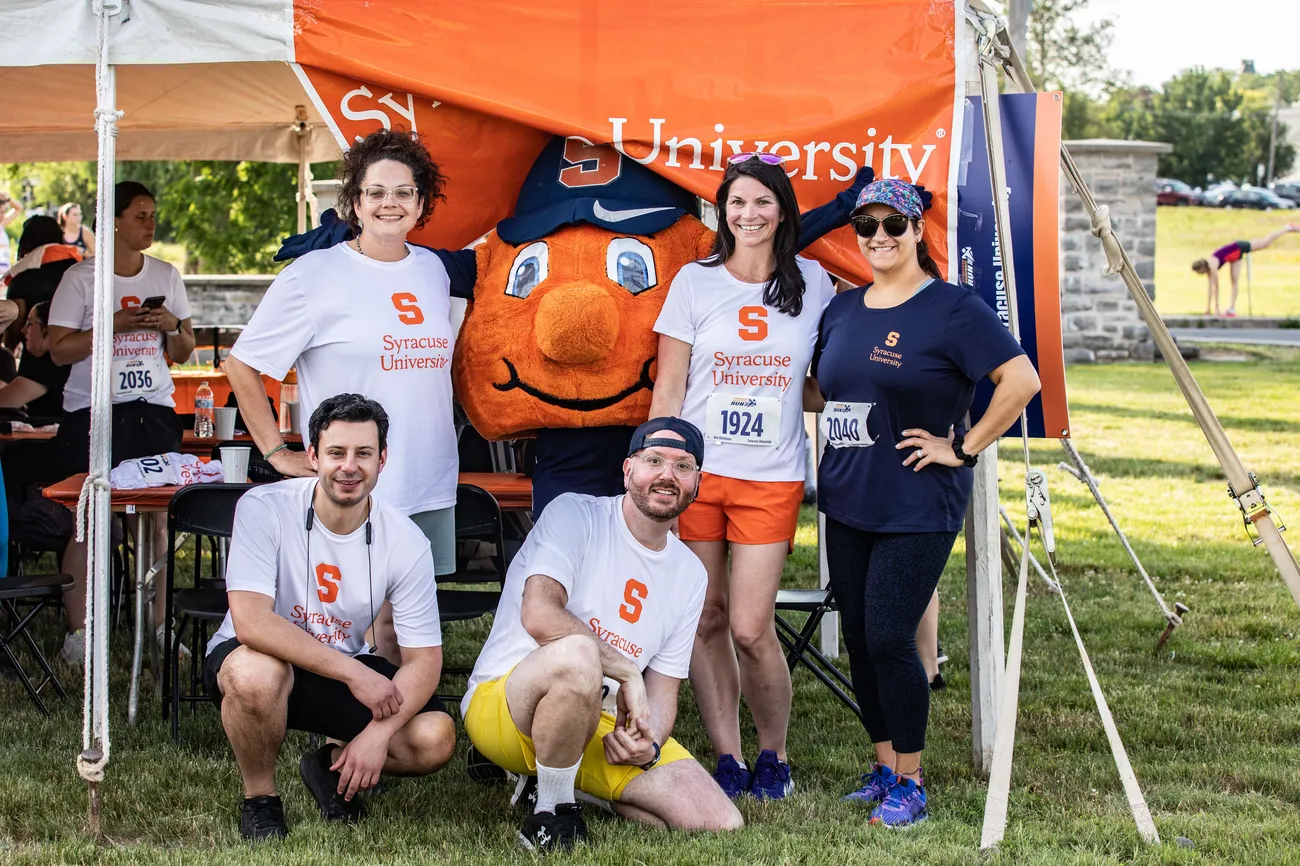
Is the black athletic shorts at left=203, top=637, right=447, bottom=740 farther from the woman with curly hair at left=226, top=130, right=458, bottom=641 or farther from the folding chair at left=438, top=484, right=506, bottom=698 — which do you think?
the woman with curly hair at left=226, top=130, right=458, bottom=641

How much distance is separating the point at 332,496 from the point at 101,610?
2.35ft

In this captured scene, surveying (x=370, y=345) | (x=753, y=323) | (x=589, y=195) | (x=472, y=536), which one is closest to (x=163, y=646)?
(x=472, y=536)

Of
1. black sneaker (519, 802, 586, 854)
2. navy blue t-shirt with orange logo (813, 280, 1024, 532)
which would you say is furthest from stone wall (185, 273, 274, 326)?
black sneaker (519, 802, 586, 854)

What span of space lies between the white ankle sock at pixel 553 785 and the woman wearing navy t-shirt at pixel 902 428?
80 centimetres

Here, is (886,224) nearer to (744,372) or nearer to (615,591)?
(744,372)

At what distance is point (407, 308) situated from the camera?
377 centimetres

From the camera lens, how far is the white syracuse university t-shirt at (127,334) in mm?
5391

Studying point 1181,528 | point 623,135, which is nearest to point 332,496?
point 623,135

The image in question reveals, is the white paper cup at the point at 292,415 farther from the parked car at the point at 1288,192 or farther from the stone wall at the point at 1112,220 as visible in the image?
the parked car at the point at 1288,192

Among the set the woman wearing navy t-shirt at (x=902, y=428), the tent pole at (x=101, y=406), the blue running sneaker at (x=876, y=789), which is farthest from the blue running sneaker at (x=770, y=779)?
the tent pole at (x=101, y=406)

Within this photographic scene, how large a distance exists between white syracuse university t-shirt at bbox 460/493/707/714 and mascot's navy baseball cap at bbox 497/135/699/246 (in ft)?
2.90

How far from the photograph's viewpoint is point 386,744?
11.4ft

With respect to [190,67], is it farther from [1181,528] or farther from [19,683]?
[1181,528]

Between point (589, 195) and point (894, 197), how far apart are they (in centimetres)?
95
